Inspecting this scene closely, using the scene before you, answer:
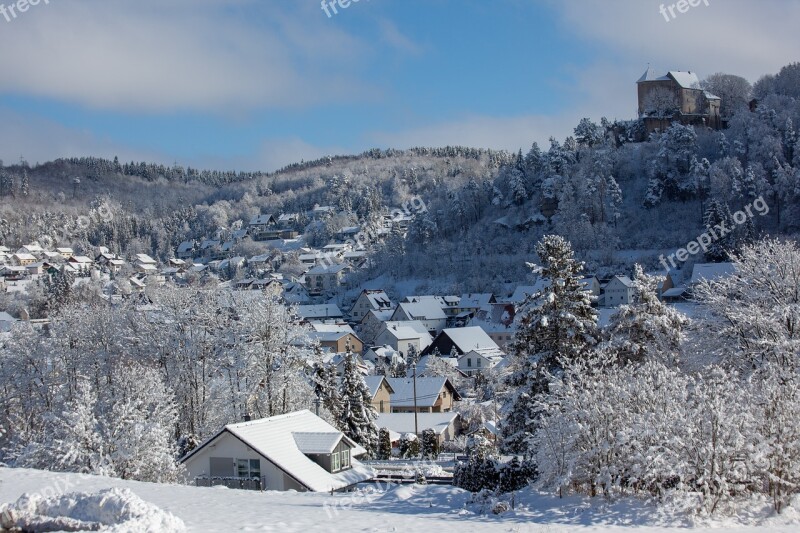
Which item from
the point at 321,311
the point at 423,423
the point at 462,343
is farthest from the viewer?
the point at 321,311

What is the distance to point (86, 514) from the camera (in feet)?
33.7

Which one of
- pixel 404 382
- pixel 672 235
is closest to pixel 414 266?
pixel 672 235

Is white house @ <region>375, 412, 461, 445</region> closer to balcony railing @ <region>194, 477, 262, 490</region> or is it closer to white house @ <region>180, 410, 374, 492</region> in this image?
white house @ <region>180, 410, 374, 492</region>

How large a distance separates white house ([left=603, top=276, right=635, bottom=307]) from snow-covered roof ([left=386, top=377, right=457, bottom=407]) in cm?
3400

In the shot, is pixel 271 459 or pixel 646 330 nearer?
pixel 271 459

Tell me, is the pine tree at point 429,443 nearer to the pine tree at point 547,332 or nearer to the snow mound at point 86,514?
the pine tree at point 547,332

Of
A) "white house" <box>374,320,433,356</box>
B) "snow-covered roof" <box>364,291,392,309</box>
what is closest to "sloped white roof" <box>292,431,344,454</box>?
"white house" <box>374,320,433,356</box>

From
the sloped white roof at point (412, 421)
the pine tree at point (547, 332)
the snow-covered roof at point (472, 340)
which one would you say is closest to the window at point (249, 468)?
the pine tree at point (547, 332)

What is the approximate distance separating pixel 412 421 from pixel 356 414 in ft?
27.0

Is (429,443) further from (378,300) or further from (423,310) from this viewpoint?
(378,300)

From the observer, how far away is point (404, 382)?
5134 cm

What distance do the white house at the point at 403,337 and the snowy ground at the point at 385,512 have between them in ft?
201

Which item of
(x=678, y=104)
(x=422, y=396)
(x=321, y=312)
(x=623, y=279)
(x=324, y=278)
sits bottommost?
(x=422, y=396)

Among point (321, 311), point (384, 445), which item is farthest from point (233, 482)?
point (321, 311)
